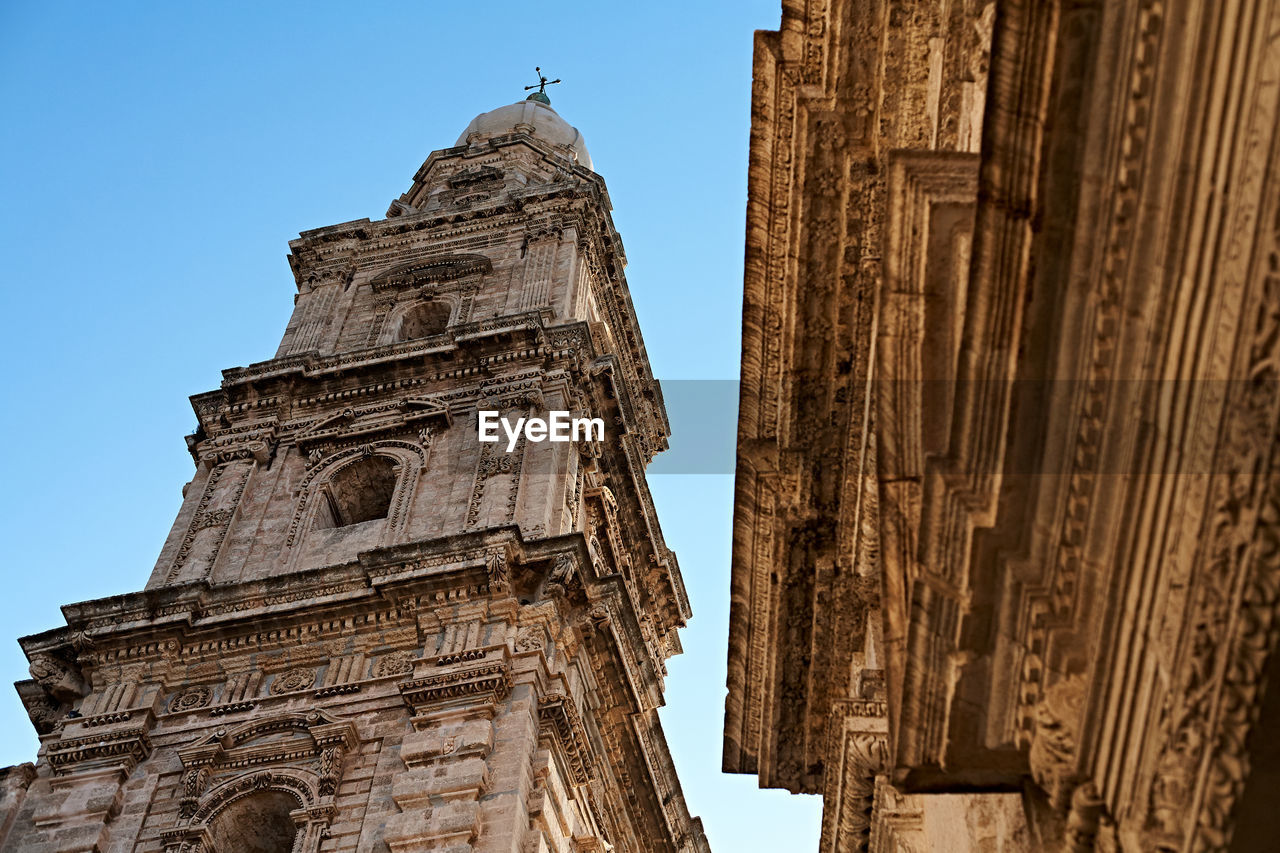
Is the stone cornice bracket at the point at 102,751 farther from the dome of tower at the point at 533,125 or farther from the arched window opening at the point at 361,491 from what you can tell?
the dome of tower at the point at 533,125

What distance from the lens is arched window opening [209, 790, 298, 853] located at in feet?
60.6

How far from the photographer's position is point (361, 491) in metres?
25.8

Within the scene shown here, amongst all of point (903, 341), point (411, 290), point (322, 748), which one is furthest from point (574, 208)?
point (903, 341)

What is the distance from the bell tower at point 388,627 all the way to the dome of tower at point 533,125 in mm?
14899

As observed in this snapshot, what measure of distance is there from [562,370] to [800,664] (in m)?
14.0

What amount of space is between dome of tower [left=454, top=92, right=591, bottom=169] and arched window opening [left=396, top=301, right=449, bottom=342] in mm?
13449

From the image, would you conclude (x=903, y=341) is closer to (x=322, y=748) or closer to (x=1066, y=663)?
(x=1066, y=663)

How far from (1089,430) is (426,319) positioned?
27012 mm

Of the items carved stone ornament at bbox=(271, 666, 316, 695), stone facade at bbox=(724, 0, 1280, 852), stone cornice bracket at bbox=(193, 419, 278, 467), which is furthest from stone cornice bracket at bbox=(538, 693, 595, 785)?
stone facade at bbox=(724, 0, 1280, 852)

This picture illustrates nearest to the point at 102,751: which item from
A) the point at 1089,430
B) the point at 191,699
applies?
the point at 191,699

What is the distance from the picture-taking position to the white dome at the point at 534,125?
44500mm

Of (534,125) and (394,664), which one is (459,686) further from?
(534,125)

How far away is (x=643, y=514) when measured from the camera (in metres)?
29.3

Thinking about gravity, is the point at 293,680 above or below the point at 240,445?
below
